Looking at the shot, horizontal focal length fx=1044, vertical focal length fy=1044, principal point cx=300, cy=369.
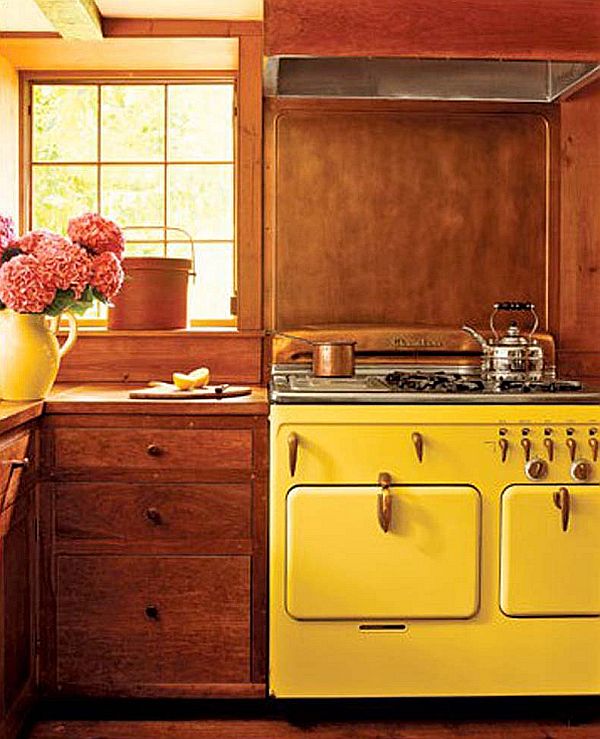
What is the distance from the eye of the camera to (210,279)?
3.69 metres

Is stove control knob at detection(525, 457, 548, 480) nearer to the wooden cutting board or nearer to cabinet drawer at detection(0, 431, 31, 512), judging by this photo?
the wooden cutting board

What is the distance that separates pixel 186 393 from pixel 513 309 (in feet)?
3.46

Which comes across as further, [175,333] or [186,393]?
[175,333]

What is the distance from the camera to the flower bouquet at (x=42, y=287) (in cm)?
269

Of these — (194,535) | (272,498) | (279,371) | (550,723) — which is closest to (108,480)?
(194,535)

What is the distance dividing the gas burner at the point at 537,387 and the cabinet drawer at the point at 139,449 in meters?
0.77

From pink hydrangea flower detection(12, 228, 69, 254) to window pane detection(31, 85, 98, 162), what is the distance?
93 centimetres

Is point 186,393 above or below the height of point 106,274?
below

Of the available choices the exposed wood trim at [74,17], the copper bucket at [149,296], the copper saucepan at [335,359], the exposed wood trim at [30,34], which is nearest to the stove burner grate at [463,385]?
the copper saucepan at [335,359]

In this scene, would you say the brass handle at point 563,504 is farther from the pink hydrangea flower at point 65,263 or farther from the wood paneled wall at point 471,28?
the pink hydrangea flower at point 65,263

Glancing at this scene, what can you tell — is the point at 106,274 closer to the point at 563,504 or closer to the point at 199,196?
the point at 199,196

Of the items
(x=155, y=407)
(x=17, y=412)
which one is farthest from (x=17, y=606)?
(x=155, y=407)

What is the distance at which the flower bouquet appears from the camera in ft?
8.81

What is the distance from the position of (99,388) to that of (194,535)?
71 cm
